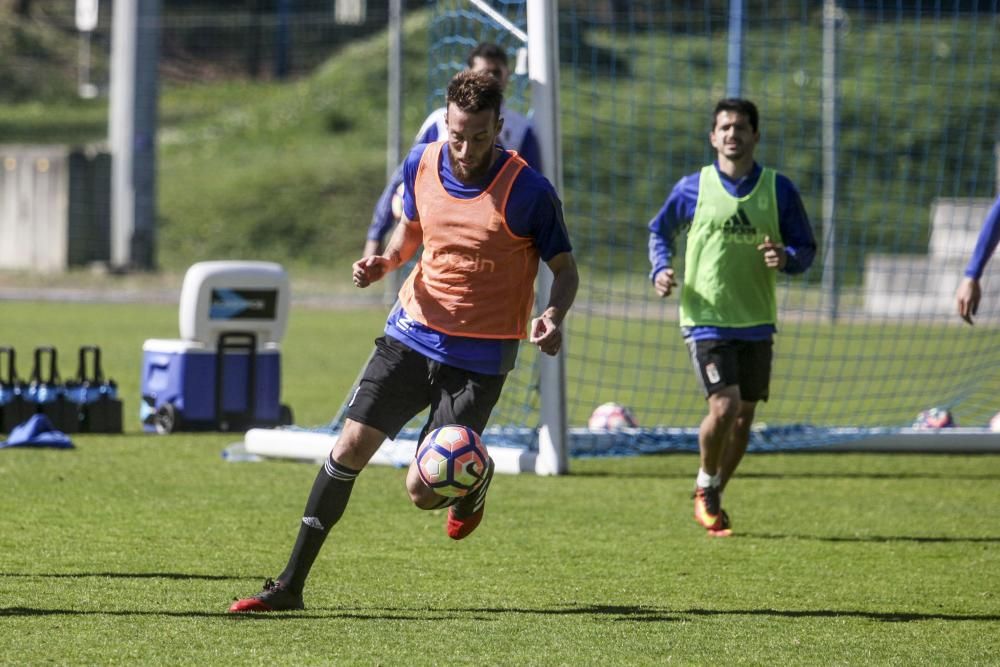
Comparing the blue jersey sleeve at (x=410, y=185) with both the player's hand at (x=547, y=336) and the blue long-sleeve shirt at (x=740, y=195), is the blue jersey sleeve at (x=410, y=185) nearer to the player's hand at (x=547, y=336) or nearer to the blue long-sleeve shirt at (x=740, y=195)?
the player's hand at (x=547, y=336)

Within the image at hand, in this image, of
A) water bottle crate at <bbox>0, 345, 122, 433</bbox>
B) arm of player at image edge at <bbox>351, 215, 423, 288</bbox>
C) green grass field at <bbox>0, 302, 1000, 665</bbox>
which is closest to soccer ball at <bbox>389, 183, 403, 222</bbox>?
green grass field at <bbox>0, 302, 1000, 665</bbox>

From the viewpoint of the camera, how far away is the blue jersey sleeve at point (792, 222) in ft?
27.1

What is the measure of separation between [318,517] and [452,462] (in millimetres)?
524

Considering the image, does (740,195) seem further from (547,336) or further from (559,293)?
(547,336)

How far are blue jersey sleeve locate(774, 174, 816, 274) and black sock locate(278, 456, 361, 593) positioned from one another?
305 cm

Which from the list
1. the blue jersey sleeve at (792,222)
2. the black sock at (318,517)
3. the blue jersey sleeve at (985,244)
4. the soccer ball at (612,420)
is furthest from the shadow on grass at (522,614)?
the soccer ball at (612,420)

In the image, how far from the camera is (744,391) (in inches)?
328

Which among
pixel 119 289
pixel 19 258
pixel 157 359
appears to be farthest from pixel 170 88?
pixel 157 359

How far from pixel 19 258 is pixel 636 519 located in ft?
77.1

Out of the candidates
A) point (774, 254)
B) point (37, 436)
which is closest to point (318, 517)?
point (774, 254)

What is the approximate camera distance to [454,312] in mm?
6078

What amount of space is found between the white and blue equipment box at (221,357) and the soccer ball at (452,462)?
562 cm

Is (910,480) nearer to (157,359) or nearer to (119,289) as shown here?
(157,359)

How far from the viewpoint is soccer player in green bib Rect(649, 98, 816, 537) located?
8164 millimetres
